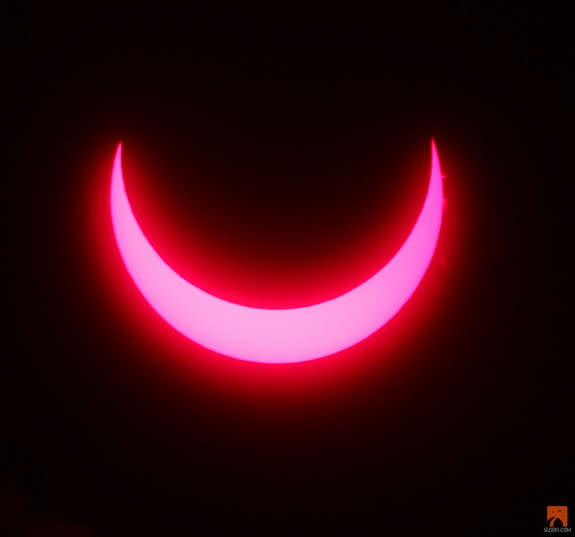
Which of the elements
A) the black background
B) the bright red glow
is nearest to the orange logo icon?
the black background

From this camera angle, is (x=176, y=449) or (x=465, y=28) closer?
(x=465, y=28)

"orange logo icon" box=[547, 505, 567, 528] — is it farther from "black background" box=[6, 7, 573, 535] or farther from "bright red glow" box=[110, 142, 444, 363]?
"bright red glow" box=[110, 142, 444, 363]

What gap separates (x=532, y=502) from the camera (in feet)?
4.75

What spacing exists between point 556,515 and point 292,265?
1004 mm

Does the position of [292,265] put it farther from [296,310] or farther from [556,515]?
[556,515]

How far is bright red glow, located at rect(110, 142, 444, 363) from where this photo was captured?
1312 mm

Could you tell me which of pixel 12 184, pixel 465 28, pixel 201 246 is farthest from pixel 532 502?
pixel 12 184

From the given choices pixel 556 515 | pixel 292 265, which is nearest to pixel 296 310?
pixel 292 265

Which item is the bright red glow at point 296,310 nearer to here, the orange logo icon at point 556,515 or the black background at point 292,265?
the black background at point 292,265

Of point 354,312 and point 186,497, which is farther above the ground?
point 354,312

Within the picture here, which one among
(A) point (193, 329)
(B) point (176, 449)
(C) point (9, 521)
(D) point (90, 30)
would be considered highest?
(D) point (90, 30)

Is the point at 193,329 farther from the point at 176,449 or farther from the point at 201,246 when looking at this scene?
the point at 176,449

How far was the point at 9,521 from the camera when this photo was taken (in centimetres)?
137

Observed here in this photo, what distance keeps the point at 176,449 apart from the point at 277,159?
0.87 m
